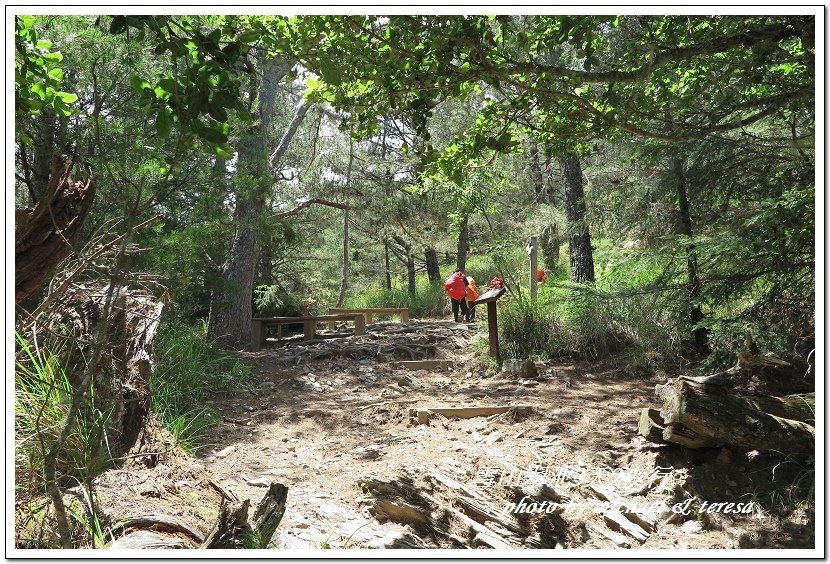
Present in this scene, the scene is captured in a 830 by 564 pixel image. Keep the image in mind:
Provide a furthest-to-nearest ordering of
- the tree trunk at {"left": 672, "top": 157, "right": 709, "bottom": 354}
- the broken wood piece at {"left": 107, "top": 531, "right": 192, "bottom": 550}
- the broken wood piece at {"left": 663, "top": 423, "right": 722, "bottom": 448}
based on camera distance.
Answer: the tree trunk at {"left": 672, "top": 157, "right": 709, "bottom": 354} < the broken wood piece at {"left": 663, "top": 423, "right": 722, "bottom": 448} < the broken wood piece at {"left": 107, "top": 531, "right": 192, "bottom": 550}

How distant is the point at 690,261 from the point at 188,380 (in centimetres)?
536

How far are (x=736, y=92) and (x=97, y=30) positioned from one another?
212 inches

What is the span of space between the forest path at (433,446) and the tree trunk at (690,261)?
0.87 meters

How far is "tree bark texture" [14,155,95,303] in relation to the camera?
9.38ft

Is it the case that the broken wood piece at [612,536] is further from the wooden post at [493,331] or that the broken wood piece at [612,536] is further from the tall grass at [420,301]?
the tall grass at [420,301]

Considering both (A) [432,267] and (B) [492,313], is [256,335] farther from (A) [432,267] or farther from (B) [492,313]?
(A) [432,267]

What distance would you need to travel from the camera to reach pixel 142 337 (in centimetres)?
383

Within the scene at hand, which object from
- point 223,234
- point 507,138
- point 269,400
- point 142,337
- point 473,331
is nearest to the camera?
point 142,337

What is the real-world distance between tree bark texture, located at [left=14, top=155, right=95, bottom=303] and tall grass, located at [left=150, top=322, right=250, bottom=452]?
135 centimetres

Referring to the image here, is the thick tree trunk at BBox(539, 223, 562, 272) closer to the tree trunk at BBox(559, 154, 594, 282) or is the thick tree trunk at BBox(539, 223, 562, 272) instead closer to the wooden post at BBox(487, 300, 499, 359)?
the tree trunk at BBox(559, 154, 594, 282)

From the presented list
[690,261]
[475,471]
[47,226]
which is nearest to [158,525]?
[47,226]

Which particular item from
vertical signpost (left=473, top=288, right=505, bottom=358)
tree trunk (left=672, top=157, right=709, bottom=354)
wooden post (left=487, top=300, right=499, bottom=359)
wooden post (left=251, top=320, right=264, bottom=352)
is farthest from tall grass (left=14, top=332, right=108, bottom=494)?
wooden post (left=251, top=320, right=264, bottom=352)

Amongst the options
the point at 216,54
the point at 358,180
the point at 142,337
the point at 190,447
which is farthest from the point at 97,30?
the point at 358,180
